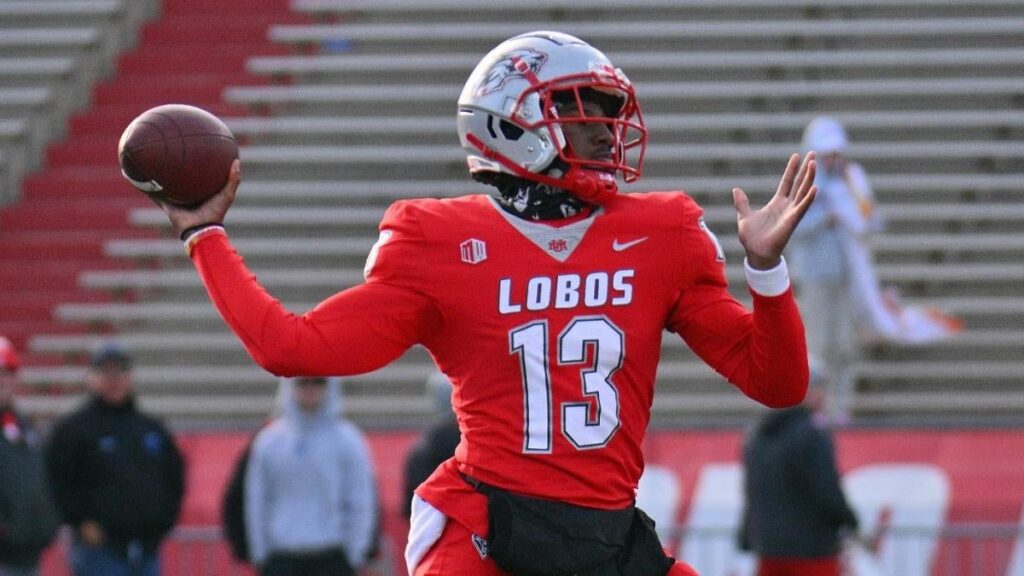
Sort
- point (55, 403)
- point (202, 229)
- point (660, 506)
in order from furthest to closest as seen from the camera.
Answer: point (55, 403), point (660, 506), point (202, 229)

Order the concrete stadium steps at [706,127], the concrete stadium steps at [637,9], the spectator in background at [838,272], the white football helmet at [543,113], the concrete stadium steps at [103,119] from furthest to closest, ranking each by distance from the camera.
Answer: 1. the concrete stadium steps at [103,119]
2. the concrete stadium steps at [637,9]
3. the concrete stadium steps at [706,127]
4. the spectator in background at [838,272]
5. the white football helmet at [543,113]

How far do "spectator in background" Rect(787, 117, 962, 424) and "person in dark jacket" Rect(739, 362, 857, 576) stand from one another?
1.79 m

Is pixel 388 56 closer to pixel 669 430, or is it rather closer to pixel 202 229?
pixel 669 430

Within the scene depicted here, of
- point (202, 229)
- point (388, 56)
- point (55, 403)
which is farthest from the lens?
point (388, 56)

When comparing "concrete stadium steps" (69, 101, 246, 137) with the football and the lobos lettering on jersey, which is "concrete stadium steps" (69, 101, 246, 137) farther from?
the lobos lettering on jersey

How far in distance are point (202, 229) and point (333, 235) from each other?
806 centimetres

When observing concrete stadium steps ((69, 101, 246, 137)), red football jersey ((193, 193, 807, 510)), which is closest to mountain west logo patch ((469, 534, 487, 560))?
red football jersey ((193, 193, 807, 510))

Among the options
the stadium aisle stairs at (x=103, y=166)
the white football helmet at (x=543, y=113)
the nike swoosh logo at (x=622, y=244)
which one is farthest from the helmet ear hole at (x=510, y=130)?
the stadium aisle stairs at (x=103, y=166)

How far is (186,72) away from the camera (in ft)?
41.7

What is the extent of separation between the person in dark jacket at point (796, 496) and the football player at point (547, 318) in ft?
13.7

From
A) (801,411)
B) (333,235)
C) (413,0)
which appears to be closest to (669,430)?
(801,411)

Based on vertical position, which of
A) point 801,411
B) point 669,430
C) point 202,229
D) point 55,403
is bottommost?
point 55,403

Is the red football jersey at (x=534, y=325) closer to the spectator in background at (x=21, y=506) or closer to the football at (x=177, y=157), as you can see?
the football at (x=177, y=157)

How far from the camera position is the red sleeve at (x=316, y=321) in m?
3.75
